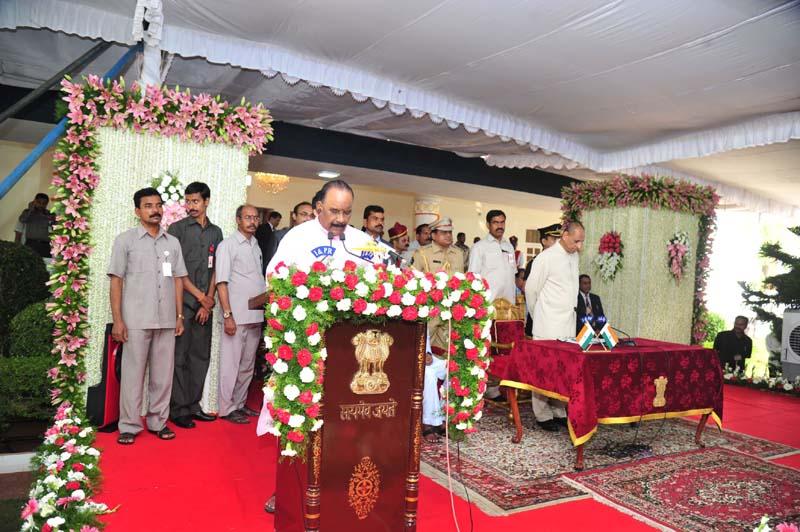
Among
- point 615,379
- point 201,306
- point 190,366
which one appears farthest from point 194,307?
point 615,379

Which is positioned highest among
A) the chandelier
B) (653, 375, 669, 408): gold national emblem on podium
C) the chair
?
the chandelier

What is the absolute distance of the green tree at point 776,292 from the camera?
9625 millimetres

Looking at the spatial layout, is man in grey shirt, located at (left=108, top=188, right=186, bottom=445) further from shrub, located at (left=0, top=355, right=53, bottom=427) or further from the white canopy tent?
the white canopy tent

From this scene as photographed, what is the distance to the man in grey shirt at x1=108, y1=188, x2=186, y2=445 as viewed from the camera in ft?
15.0

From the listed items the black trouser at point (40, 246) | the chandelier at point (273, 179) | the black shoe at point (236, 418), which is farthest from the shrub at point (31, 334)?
the chandelier at point (273, 179)

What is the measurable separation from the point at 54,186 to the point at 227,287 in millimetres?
1595

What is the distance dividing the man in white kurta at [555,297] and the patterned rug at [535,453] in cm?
22

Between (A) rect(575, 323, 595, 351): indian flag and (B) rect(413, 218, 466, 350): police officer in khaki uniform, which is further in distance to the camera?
(B) rect(413, 218, 466, 350): police officer in khaki uniform

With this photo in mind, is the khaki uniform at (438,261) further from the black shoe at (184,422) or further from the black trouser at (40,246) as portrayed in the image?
the black trouser at (40,246)

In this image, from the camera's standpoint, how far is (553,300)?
5.65 metres

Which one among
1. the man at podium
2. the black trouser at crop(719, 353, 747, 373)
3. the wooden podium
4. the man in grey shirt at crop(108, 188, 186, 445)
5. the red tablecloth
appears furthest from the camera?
the black trouser at crop(719, 353, 747, 373)

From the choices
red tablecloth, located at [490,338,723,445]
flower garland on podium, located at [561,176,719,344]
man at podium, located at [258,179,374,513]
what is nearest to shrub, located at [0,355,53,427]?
man at podium, located at [258,179,374,513]

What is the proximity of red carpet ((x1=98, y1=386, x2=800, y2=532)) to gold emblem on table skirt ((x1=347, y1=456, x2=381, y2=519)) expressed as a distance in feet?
1.90

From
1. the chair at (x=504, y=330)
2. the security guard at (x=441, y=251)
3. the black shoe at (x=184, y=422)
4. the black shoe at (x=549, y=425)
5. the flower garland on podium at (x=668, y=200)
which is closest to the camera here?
the black shoe at (x=184, y=422)
